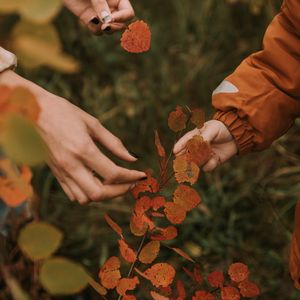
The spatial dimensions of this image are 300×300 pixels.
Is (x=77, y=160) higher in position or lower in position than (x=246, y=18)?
higher

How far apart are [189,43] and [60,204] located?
0.89 meters

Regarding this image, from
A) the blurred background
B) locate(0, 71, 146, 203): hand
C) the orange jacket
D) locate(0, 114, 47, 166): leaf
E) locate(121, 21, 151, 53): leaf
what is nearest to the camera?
locate(0, 114, 47, 166): leaf

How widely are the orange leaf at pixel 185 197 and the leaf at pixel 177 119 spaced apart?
0.10 meters

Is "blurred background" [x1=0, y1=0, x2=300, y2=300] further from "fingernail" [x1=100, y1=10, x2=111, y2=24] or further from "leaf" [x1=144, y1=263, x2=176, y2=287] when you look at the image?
"fingernail" [x1=100, y1=10, x2=111, y2=24]

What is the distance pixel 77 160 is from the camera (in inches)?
30.1

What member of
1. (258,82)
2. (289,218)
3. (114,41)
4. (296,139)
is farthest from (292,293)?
(114,41)

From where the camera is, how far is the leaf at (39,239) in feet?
1.57

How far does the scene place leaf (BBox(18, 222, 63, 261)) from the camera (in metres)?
0.48

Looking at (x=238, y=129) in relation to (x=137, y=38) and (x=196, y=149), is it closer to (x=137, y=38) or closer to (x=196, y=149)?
(x=196, y=149)

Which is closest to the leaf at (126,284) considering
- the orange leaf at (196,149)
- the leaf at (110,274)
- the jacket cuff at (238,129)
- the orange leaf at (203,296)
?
the leaf at (110,274)

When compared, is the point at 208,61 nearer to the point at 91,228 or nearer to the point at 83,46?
the point at 83,46

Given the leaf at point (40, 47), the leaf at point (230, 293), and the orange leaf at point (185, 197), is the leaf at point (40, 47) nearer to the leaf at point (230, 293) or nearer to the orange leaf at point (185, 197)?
the orange leaf at point (185, 197)

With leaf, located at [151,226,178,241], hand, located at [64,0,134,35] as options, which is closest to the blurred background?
leaf, located at [151,226,178,241]

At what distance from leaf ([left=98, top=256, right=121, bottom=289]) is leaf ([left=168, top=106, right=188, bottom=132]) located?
25cm
